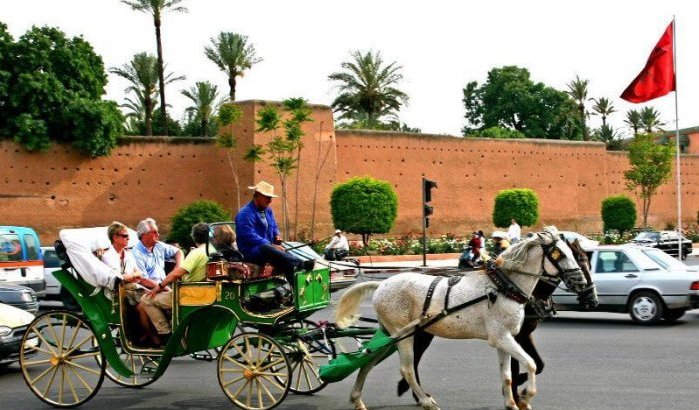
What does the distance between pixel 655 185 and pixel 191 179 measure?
23.1 metres

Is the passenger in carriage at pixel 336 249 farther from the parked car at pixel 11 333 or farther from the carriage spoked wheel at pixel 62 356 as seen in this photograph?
the carriage spoked wheel at pixel 62 356

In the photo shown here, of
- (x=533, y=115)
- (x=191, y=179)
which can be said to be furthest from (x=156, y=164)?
(x=533, y=115)

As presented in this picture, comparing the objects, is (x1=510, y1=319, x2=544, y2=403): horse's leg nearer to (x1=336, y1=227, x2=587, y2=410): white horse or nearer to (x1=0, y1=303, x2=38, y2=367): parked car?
(x1=336, y1=227, x2=587, y2=410): white horse

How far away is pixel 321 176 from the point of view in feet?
128

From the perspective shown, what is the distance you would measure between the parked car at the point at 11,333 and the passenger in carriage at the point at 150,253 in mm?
1871

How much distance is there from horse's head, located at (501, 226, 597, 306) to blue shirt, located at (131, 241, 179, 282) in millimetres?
3469

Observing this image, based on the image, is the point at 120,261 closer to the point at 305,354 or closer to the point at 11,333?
the point at 305,354

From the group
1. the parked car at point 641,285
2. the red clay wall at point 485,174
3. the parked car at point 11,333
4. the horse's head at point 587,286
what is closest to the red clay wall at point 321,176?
the red clay wall at point 485,174

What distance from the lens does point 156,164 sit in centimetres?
3706

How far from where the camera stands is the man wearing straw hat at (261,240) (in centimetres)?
835

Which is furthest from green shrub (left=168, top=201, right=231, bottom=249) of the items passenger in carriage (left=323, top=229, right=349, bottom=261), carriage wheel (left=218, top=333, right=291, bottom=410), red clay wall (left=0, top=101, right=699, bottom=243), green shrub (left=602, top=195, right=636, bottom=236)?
carriage wheel (left=218, top=333, right=291, bottom=410)

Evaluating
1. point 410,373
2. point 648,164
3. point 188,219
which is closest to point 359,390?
→ point 410,373

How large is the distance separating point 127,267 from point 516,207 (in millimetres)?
34395

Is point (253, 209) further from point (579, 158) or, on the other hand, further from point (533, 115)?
point (533, 115)
